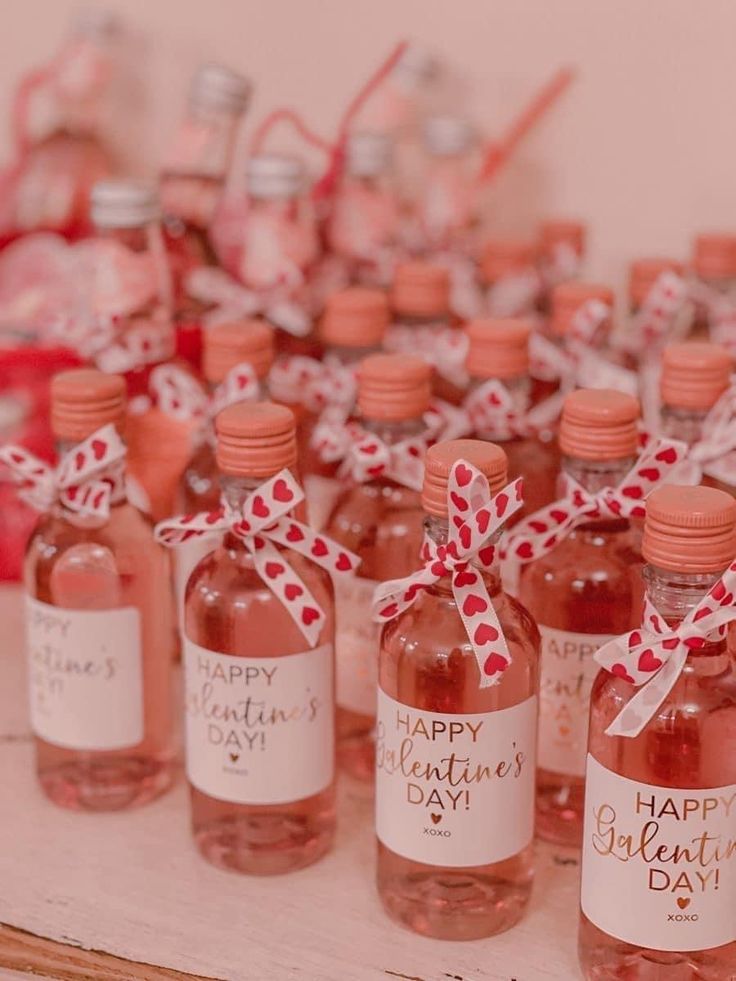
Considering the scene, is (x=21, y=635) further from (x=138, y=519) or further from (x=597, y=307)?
(x=597, y=307)

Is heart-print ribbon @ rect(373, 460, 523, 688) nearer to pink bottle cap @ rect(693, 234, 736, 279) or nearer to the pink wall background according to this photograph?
pink bottle cap @ rect(693, 234, 736, 279)

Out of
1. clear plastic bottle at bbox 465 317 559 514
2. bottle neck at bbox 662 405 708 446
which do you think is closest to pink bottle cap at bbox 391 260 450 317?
clear plastic bottle at bbox 465 317 559 514

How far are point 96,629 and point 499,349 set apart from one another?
0.29 metres

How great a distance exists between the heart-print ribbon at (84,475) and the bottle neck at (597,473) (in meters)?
0.25

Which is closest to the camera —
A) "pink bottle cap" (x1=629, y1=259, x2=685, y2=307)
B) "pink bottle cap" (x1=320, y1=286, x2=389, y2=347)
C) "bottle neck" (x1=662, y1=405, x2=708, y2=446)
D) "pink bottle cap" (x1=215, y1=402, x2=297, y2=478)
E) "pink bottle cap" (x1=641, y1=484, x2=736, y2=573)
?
"pink bottle cap" (x1=641, y1=484, x2=736, y2=573)

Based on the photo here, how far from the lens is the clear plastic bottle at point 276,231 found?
106cm

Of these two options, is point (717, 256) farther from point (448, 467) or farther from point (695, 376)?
point (448, 467)

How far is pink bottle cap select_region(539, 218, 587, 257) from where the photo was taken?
3.81ft

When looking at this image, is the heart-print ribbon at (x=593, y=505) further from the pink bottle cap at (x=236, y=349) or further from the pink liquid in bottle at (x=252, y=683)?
the pink bottle cap at (x=236, y=349)

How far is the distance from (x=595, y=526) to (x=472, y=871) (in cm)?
19

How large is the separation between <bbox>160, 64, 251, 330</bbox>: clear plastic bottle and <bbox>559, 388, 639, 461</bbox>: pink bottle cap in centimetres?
48

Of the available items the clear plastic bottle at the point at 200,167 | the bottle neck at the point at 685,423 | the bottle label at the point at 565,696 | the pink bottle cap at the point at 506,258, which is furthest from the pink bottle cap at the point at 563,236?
the bottle label at the point at 565,696

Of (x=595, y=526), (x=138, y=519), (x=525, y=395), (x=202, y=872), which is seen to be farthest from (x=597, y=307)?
(x=202, y=872)

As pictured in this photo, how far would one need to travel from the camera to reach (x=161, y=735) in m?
0.86
